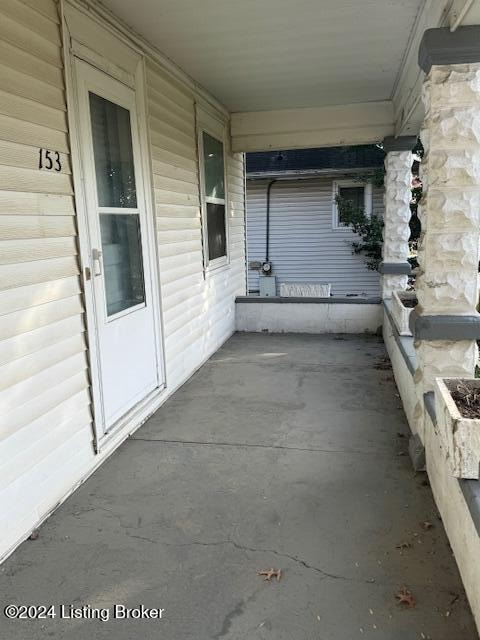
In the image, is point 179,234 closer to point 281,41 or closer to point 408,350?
point 281,41

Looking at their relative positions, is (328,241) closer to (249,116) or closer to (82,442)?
(249,116)

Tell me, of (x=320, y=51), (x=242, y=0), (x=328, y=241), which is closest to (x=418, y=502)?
(x=242, y=0)

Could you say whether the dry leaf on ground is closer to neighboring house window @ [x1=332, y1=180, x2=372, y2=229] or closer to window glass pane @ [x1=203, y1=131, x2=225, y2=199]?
window glass pane @ [x1=203, y1=131, x2=225, y2=199]

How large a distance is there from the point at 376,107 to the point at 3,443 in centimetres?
535

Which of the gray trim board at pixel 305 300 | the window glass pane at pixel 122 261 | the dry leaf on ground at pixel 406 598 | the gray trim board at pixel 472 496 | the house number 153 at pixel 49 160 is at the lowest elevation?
the dry leaf on ground at pixel 406 598

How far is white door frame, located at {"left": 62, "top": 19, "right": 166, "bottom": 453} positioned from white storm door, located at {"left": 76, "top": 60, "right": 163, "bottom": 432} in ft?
0.12

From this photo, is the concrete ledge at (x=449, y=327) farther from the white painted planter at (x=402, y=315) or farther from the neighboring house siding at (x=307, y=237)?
the neighboring house siding at (x=307, y=237)

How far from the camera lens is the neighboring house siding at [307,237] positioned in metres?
10.7

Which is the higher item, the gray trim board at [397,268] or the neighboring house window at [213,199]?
the neighboring house window at [213,199]

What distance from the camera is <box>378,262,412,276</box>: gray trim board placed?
6055 mm

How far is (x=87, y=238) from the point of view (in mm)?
2887

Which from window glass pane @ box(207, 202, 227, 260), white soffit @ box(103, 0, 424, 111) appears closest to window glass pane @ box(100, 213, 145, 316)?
white soffit @ box(103, 0, 424, 111)

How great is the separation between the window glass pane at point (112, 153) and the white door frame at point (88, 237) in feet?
0.61

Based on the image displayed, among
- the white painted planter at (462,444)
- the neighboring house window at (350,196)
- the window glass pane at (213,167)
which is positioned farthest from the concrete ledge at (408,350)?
the neighboring house window at (350,196)
